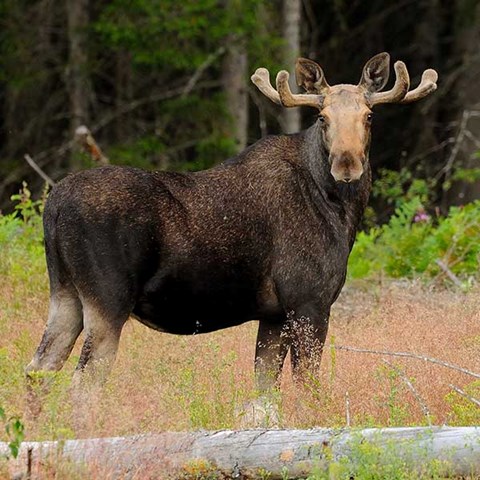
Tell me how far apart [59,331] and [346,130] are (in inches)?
80.6

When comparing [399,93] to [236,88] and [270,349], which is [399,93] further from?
[236,88]

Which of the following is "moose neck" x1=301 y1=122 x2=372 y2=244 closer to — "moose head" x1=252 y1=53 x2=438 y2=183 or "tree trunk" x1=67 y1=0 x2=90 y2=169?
"moose head" x1=252 y1=53 x2=438 y2=183

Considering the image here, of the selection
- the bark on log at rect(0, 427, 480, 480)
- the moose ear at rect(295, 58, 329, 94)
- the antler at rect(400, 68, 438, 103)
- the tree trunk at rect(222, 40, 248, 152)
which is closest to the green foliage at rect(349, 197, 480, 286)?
the antler at rect(400, 68, 438, 103)

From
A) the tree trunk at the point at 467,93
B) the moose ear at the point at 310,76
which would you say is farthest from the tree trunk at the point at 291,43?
the moose ear at the point at 310,76

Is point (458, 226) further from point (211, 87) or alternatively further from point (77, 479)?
point (211, 87)

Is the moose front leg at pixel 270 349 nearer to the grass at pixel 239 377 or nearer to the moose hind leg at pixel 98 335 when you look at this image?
the grass at pixel 239 377

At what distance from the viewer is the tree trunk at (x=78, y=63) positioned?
2339 cm

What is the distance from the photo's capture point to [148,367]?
31.5 ft

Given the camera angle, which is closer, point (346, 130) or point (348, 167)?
point (348, 167)

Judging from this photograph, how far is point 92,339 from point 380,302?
415cm

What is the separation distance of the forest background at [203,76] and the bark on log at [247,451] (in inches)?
500

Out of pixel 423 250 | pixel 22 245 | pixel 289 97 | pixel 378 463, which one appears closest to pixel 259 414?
pixel 378 463

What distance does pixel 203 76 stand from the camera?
24.8 m

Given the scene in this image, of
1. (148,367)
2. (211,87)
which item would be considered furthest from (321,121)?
(211,87)
